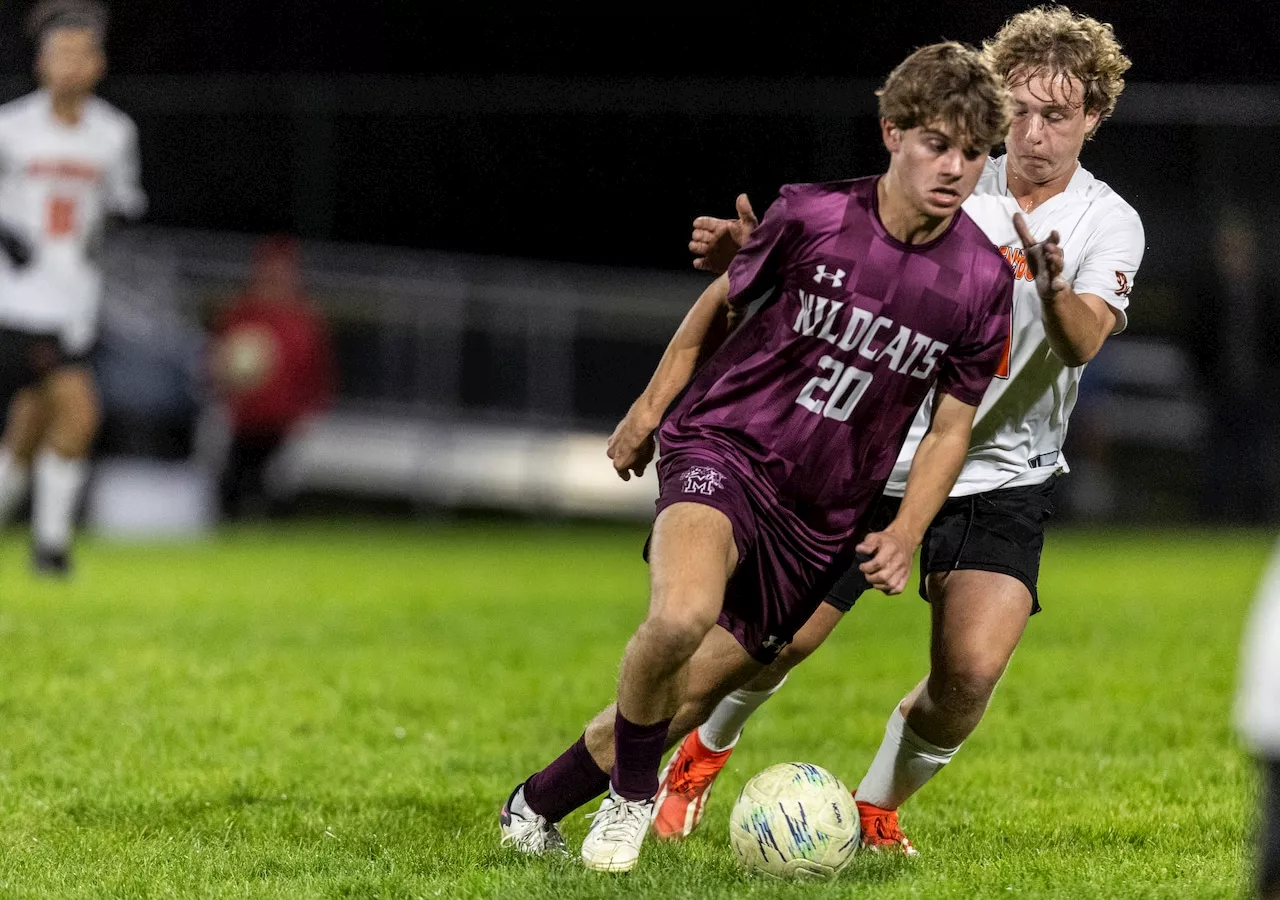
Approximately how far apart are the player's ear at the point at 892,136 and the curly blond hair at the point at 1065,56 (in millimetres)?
518

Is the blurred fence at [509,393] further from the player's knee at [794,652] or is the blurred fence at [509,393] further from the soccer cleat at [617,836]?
the soccer cleat at [617,836]

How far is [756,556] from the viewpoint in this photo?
405 centimetres

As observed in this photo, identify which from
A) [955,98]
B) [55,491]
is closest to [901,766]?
[955,98]

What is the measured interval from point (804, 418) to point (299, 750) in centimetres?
258

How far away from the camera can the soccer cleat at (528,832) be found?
4176mm

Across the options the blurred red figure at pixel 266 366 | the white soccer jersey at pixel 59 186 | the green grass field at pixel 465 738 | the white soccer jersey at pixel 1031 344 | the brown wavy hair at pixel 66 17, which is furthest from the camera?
the blurred red figure at pixel 266 366

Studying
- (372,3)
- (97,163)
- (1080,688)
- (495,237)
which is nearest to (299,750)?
(1080,688)

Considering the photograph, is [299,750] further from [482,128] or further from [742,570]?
[482,128]

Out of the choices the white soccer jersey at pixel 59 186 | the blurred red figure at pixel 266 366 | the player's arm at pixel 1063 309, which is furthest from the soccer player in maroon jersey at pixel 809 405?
the blurred red figure at pixel 266 366

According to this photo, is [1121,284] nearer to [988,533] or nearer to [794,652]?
[988,533]

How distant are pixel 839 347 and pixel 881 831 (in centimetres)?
135

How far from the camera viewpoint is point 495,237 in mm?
18953

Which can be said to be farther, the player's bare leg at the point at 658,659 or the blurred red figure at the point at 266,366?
the blurred red figure at the point at 266,366

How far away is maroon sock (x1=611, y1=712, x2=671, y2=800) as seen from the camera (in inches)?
154
